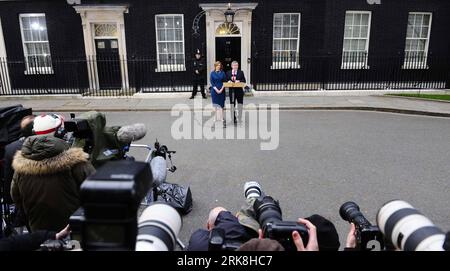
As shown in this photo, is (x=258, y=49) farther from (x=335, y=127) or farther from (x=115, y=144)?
(x=115, y=144)

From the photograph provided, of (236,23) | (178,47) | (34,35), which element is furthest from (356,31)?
(34,35)

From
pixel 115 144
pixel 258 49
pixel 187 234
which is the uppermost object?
pixel 258 49

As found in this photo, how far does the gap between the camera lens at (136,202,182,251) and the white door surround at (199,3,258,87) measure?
14.6 m

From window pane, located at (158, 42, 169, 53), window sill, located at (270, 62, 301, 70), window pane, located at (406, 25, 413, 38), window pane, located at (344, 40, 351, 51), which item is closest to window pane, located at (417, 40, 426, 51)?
window pane, located at (406, 25, 413, 38)

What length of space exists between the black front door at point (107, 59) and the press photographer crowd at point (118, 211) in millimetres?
12477

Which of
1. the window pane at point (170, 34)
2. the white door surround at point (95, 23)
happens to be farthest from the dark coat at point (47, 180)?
the window pane at point (170, 34)

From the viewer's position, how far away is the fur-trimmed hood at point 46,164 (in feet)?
8.64

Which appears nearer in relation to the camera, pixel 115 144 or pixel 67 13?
pixel 115 144

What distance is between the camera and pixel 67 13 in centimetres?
1548

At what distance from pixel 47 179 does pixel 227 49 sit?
45.9ft

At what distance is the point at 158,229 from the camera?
144 centimetres

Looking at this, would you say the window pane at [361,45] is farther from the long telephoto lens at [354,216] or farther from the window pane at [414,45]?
the long telephoto lens at [354,216]
